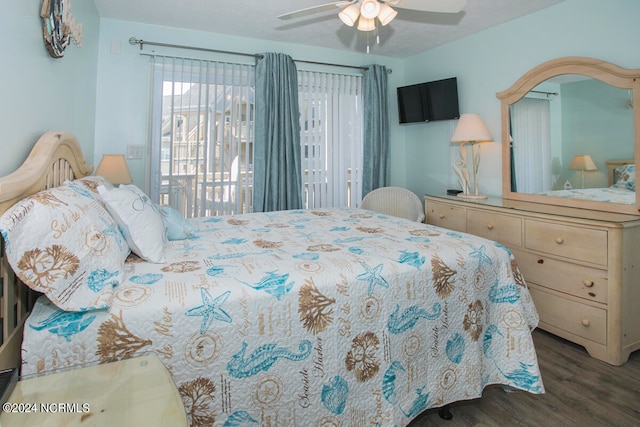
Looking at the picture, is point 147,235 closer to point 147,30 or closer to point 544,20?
point 147,30

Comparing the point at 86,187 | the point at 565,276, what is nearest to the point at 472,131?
the point at 565,276

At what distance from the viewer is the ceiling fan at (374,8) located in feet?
6.40

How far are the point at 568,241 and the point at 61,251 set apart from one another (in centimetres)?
263

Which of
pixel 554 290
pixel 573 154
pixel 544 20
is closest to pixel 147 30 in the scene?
pixel 544 20

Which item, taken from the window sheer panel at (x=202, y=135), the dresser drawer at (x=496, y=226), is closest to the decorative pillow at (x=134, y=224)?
the window sheer panel at (x=202, y=135)

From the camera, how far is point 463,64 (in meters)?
3.59

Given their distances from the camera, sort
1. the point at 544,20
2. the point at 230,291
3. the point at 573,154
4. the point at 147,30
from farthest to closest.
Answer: the point at 147,30 → the point at 544,20 → the point at 573,154 → the point at 230,291

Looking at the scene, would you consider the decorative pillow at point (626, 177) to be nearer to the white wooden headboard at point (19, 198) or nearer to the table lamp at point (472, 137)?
the table lamp at point (472, 137)

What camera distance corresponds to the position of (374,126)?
13.3 ft

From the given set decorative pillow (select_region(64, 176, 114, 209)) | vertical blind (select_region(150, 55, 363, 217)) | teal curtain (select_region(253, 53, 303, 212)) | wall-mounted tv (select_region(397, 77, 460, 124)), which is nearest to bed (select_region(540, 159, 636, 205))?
wall-mounted tv (select_region(397, 77, 460, 124))

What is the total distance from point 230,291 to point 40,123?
1.26 m

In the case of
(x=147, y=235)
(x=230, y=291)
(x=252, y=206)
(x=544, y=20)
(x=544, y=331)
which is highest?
(x=544, y=20)

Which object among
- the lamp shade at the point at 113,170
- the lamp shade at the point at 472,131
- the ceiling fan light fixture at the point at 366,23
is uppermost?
the ceiling fan light fixture at the point at 366,23

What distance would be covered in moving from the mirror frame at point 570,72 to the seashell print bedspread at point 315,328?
1.31m
